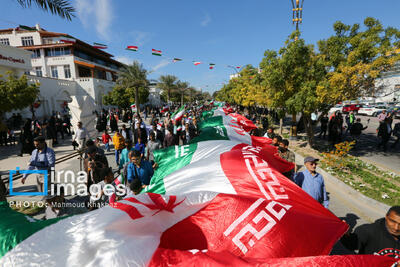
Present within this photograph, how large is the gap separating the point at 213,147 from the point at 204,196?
2.36 metres

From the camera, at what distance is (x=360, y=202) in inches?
199

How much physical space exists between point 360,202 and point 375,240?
374cm

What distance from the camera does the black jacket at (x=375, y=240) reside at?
1979 mm

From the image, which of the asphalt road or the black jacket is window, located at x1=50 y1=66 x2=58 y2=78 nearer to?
the asphalt road

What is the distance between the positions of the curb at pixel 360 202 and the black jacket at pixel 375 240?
275 cm

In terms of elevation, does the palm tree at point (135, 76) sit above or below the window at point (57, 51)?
below

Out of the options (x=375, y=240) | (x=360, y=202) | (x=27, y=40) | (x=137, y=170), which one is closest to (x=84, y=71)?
(x=27, y=40)

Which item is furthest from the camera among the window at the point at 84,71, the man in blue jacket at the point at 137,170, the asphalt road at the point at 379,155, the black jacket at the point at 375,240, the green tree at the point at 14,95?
the window at the point at 84,71

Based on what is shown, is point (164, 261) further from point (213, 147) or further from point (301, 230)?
point (213, 147)

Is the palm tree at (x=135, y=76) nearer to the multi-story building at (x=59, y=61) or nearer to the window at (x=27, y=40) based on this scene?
the multi-story building at (x=59, y=61)

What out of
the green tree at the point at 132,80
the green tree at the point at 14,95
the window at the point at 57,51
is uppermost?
the window at the point at 57,51

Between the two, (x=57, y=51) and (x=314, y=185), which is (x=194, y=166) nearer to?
(x=314, y=185)

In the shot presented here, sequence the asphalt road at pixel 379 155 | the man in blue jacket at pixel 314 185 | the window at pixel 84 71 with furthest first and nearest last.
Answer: the window at pixel 84 71, the asphalt road at pixel 379 155, the man in blue jacket at pixel 314 185

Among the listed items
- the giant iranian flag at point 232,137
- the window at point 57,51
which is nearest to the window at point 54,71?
the window at point 57,51
